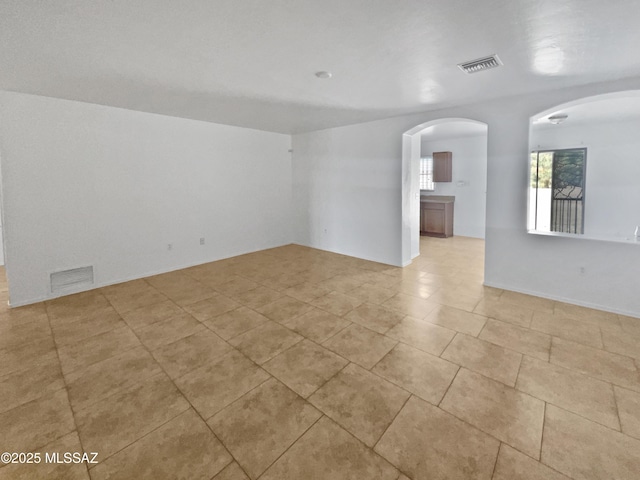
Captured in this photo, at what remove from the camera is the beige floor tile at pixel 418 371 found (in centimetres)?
216

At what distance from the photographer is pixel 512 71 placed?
9.65 ft

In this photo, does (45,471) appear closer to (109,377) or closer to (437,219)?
(109,377)

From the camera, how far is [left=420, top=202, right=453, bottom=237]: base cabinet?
7957 mm

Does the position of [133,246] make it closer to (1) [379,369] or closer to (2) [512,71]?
(1) [379,369]

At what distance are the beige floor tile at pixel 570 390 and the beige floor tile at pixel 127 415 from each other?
2.50 metres

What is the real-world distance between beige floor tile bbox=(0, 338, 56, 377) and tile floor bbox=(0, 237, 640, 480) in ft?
0.06

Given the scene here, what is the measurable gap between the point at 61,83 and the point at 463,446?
16.3 feet

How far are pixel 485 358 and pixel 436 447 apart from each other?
1144mm

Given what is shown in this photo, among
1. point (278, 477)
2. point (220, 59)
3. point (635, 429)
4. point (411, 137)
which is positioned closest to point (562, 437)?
point (635, 429)

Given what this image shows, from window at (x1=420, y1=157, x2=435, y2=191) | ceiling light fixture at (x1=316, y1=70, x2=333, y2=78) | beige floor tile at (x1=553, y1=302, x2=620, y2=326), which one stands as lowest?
beige floor tile at (x1=553, y1=302, x2=620, y2=326)

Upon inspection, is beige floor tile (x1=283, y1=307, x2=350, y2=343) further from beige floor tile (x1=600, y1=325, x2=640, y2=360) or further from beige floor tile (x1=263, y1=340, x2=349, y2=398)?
beige floor tile (x1=600, y1=325, x2=640, y2=360)

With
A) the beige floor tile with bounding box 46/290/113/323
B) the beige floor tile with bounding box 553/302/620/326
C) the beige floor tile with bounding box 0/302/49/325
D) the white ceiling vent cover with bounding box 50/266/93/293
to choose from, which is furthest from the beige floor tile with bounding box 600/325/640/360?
the white ceiling vent cover with bounding box 50/266/93/293

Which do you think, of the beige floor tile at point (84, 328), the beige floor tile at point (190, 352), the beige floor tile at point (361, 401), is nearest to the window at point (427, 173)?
the beige floor tile at point (361, 401)

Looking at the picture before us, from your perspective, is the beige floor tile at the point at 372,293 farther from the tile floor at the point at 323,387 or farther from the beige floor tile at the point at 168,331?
the beige floor tile at the point at 168,331
